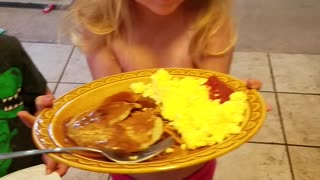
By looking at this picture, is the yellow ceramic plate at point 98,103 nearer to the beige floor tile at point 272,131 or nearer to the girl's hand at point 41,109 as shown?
the girl's hand at point 41,109

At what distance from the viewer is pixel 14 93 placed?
829 mm

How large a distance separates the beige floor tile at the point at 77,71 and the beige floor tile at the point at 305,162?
750mm

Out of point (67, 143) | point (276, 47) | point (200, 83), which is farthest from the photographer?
point (276, 47)

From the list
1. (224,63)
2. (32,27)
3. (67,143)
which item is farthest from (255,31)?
(67,143)

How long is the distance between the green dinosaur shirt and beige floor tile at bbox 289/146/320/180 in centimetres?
74

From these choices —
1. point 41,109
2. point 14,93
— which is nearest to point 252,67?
point 14,93

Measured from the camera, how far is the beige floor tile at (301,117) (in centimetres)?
137

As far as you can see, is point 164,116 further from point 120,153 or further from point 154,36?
point 154,36

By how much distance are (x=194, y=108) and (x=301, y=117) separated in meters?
0.90

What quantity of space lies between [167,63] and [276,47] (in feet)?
3.48

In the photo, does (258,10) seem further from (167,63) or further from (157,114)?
(157,114)

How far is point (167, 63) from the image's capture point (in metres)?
0.90

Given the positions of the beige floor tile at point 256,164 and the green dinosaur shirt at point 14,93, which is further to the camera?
the beige floor tile at point 256,164

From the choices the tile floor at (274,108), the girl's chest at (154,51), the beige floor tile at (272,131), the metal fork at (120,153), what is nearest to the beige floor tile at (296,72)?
the tile floor at (274,108)
